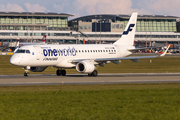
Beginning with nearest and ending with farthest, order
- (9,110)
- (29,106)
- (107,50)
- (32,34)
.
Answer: (9,110)
(29,106)
(107,50)
(32,34)

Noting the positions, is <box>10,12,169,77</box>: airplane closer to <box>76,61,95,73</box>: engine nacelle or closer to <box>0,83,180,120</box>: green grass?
<box>76,61,95,73</box>: engine nacelle

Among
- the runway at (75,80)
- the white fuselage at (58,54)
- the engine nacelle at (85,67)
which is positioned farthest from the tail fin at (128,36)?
the runway at (75,80)

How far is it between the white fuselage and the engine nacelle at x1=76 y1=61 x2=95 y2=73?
121cm

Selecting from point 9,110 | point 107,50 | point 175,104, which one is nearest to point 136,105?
point 175,104

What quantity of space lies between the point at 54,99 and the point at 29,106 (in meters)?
2.95

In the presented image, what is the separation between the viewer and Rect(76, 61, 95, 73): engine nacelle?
41.3 meters

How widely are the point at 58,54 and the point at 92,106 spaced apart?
23.4 meters

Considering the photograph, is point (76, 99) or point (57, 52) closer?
point (76, 99)

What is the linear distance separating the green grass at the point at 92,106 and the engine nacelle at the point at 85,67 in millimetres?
15836

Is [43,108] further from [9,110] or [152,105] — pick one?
[152,105]

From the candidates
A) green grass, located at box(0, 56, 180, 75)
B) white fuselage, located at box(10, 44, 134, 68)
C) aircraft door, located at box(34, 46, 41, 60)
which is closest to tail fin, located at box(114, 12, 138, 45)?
white fuselage, located at box(10, 44, 134, 68)

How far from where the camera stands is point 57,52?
42.5 m

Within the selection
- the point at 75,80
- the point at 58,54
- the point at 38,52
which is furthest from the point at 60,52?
the point at 75,80

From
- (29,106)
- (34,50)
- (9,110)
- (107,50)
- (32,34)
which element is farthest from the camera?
(32,34)
